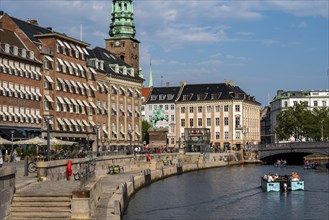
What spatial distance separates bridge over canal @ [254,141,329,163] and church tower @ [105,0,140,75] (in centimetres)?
3751

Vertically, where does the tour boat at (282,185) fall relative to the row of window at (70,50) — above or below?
below

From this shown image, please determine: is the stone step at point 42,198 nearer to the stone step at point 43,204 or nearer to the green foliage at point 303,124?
the stone step at point 43,204

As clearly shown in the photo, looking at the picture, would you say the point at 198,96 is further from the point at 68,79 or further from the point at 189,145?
the point at 68,79

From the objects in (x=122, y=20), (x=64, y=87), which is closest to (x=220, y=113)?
(x=122, y=20)

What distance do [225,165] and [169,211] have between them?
297 feet

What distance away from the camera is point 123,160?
313 ft

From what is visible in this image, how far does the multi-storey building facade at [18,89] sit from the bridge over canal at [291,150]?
6350cm

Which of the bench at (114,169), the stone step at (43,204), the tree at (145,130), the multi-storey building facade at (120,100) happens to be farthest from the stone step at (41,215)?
the tree at (145,130)

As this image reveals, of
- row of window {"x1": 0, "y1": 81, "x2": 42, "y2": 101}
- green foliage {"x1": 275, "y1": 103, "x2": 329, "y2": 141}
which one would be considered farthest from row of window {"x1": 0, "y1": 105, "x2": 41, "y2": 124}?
green foliage {"x1": 275, "y1": 103, "x2": 329, "y2": 141}

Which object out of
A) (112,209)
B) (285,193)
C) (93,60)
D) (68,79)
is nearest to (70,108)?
(68,79)

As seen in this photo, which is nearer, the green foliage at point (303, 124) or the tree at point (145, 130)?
the green foliage at point (303, 124)

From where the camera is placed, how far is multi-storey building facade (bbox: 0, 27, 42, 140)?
3735 inches

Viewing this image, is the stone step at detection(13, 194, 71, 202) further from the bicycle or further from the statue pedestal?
the statue pedestal

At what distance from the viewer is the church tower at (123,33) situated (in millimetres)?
166875
